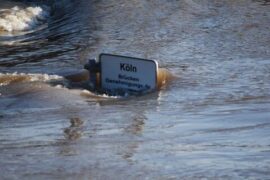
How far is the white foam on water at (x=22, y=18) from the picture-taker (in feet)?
67.9

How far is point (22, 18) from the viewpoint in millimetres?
22188

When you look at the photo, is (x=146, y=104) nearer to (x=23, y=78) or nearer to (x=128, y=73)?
(x=128, y=73)

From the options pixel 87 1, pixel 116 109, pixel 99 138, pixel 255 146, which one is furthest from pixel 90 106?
pixel 87 1

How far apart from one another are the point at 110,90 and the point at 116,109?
1285 mm

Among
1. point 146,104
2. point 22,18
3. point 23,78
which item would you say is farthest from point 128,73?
point 22,18

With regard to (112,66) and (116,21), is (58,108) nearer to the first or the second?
(112,66)

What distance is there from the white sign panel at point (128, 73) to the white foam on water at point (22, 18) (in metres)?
10.1

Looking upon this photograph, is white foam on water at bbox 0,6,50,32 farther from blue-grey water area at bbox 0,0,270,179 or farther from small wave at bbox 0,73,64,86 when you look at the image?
small wave at bbox 0,73,64,86

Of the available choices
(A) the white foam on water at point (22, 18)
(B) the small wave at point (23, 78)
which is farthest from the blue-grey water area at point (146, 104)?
(A) the white foam on water at point (22, 18)

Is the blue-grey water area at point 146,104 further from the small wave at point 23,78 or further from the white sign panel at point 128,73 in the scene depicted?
the white sign panel at point 128,73

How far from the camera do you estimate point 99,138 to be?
779 centimetres

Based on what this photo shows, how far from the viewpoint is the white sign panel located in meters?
10.1

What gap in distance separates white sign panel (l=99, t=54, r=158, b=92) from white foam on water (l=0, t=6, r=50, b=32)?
10.1 meters

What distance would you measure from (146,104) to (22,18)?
13066 mm
